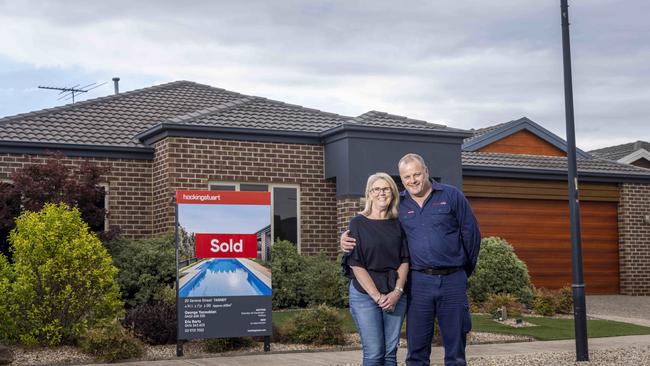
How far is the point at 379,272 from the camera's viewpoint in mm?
6531

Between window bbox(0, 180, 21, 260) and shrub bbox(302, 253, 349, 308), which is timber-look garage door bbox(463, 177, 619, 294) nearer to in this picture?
shrub bbox(302, 253, 349, 308)

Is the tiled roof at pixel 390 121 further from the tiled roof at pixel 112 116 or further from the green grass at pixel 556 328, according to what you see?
the green grass at pixel 556 328

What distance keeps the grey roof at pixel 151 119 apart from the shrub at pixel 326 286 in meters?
3.44

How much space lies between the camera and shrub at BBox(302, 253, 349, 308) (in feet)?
52.7

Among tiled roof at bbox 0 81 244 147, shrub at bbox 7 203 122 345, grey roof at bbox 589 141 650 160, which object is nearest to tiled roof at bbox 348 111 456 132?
tiled roof at bbox 0 81 244 147

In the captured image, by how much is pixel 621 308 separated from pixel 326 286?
7.15 meters

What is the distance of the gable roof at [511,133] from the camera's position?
25.3 metres

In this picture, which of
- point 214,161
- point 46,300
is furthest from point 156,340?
point 214,161

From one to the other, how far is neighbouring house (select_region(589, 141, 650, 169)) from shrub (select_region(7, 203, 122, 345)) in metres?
24.5

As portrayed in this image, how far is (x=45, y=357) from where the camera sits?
10617mm

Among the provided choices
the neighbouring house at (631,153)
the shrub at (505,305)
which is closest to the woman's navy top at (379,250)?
the shrub at (505,305)

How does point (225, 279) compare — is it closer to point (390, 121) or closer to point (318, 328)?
point (318, 328)

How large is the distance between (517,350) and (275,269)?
6339 millimetres

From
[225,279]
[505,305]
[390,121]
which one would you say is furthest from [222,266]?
[390,121]
